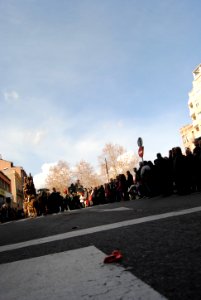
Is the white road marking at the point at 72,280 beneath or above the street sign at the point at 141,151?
beneath

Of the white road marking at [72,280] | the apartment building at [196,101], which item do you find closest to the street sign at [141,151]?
the white road marking at [72,280]

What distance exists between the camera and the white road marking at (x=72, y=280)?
2.01 m

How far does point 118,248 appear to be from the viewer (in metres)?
3.34

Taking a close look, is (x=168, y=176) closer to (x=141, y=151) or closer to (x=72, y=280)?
(x=141, y=151)

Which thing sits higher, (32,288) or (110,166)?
(110,166)

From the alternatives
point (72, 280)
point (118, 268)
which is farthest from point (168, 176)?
point (72, 280)

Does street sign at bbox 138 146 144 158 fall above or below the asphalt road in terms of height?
above

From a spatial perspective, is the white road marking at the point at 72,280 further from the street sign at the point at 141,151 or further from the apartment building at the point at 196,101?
the apartment building at the point at 196,101

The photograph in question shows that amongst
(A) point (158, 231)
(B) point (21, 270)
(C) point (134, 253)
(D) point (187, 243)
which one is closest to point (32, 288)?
(B) point (21, 270)

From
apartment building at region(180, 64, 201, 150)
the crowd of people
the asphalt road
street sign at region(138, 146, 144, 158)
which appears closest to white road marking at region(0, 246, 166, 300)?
the asphalt road

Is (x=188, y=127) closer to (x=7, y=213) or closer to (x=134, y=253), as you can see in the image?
(x=7, y=213)

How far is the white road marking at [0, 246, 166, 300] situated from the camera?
201 centimetres

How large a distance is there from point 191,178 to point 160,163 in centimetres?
164

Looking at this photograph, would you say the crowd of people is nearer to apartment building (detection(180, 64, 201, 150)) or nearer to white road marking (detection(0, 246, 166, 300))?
white road marking (detection(0, 246, 166, 300))
